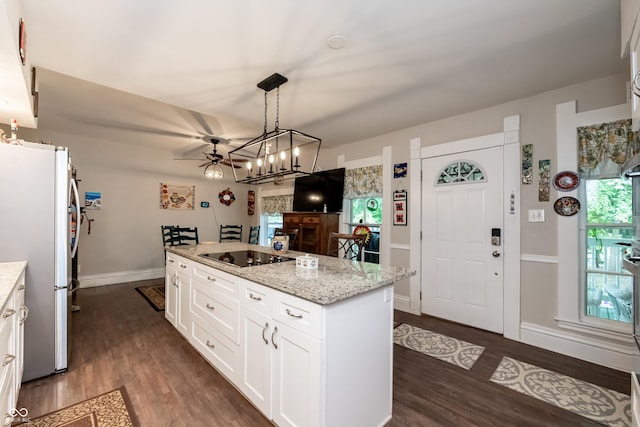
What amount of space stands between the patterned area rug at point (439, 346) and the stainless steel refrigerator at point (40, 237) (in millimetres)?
2967

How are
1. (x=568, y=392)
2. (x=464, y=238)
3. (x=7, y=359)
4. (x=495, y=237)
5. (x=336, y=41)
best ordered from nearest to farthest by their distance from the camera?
(x=7, y=359)
(x=336, y=41)
(x=568, y=392)
(x=495, y=237)
(x=464, y=238)

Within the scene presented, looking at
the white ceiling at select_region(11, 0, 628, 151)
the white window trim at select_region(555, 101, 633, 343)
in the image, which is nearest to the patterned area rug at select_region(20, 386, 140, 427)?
the white ceiling at select_region(11, 0, 628, 151)

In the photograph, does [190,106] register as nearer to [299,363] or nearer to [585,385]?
[299,363]

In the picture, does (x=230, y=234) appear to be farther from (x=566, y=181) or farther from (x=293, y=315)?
(x=566, y=181)

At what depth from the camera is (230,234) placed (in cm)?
615

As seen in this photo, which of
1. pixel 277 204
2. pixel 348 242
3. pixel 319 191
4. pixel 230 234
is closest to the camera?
pixel 348 242

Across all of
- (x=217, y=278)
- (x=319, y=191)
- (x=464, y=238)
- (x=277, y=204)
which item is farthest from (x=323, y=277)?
(x=277, y=204)

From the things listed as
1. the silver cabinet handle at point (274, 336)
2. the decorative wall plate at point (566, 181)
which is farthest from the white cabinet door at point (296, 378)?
the decorative wall plate at point (566, 181)

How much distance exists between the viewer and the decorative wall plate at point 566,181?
2521 mm

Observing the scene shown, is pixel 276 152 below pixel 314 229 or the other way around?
the other way around

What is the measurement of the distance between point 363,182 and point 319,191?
878 mm

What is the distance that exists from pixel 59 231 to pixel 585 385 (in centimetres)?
422

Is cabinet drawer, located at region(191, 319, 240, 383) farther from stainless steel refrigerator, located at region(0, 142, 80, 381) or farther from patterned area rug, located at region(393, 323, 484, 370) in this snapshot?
patterned area rug, located at region(393, 323, 484, 370)

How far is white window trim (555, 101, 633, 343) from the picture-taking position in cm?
248
